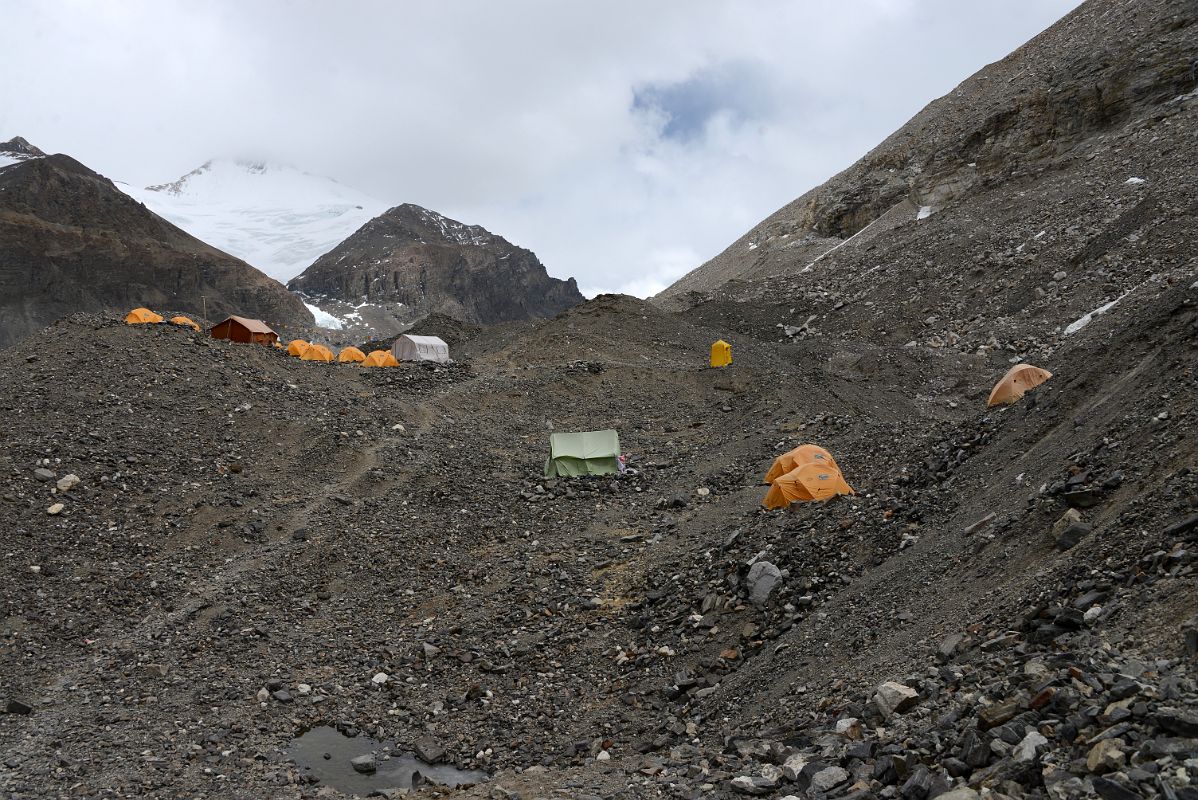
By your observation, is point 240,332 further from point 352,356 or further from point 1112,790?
point 1112,790

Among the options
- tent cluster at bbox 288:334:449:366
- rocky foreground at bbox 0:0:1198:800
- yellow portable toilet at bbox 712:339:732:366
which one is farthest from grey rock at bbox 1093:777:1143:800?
tent cluster at bbox 288:334:449:366

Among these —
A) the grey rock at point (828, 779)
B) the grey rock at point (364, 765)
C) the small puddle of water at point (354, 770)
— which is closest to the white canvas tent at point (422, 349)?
the small puddle of water at point (354, 770)

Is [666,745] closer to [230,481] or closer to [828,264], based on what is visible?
[230,481]

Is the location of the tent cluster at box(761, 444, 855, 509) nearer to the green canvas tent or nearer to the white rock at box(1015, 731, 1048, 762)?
the green canvas tent

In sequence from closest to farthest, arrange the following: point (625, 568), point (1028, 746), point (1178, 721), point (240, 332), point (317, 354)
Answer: point (1178, 721), point (1028, 746), point (625, 568), point (317, 354), point (240, 332)

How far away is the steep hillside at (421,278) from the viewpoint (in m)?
128

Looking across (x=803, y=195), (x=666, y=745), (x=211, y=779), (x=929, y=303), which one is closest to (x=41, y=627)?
(x=211, y=779)

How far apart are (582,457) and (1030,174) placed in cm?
3089

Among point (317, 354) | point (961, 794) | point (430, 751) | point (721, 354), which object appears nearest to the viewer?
point (961, 794)

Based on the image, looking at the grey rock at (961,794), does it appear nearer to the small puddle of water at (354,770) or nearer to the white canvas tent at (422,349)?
the small puddle of water at (354,770)

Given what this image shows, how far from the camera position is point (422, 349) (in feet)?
117

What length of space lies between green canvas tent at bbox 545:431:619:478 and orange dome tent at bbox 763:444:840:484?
5.85m

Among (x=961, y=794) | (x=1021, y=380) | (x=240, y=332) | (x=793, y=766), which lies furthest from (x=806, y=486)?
(x=240, y=332)

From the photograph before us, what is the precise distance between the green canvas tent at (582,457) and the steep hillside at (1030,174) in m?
16.4
